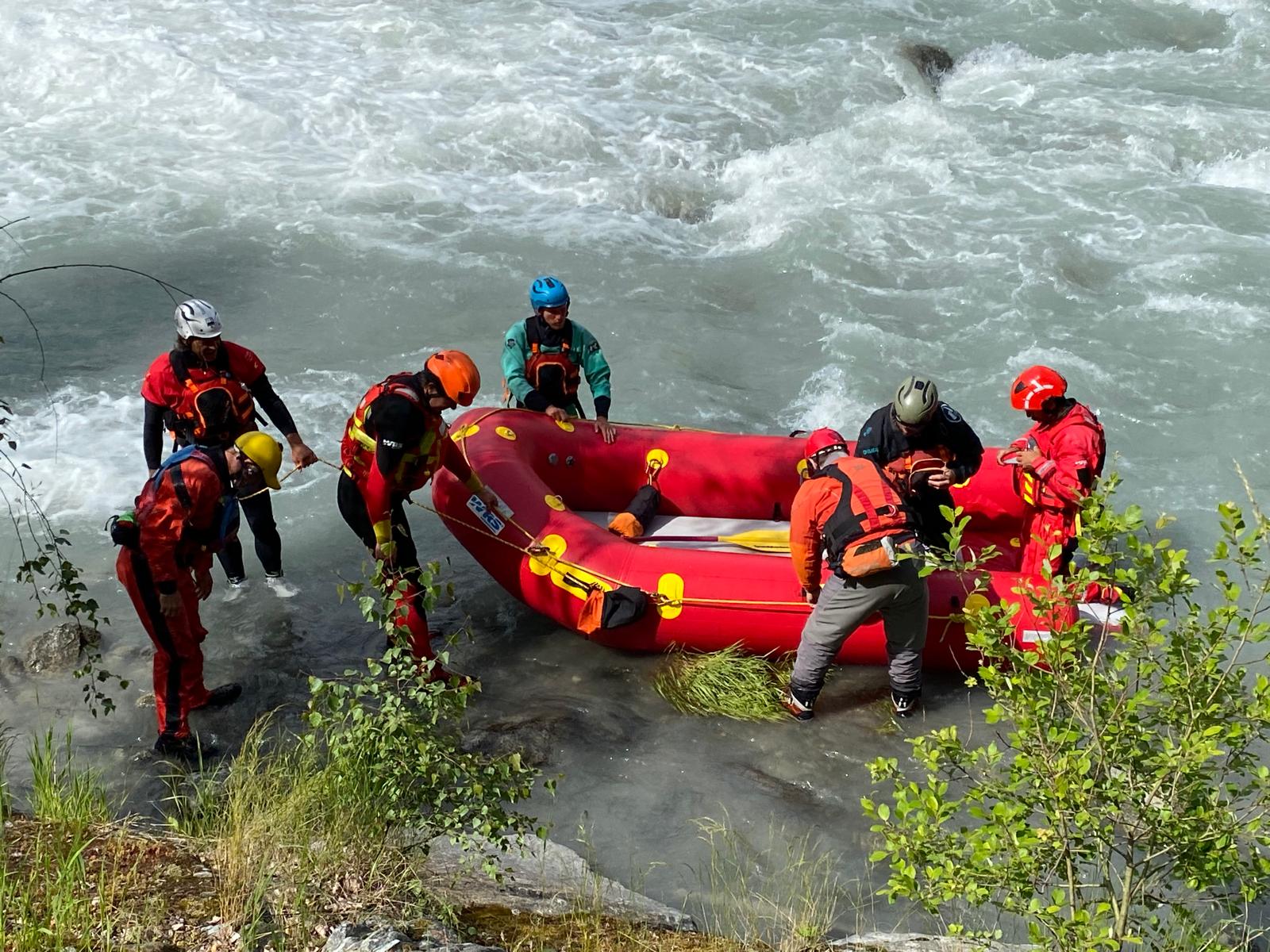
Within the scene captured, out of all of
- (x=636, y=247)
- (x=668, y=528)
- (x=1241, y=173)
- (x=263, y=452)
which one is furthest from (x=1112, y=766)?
(x=1241, y=173)

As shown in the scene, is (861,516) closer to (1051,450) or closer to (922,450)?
(922,450)

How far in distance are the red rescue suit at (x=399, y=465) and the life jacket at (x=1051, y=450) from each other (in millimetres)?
2523

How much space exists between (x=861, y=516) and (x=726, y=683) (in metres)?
1.09

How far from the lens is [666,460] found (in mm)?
6250

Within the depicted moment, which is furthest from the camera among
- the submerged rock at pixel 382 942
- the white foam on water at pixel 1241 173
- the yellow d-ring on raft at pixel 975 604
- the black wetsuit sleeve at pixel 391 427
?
the white foam on water at pixel 1241 173

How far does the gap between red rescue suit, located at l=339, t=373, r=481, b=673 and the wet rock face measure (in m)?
1.39

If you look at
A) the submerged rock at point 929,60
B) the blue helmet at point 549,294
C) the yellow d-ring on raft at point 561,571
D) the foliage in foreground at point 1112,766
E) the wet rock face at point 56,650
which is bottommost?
the wet rock face at point 56,650

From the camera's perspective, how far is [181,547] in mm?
4477

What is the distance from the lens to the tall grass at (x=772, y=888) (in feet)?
11.6

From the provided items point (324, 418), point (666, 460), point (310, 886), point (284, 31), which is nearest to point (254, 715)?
point (310, 886)

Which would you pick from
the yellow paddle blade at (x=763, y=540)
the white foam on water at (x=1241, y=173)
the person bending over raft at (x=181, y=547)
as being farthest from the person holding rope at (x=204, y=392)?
the white foam on water at (x=1241, y=173)

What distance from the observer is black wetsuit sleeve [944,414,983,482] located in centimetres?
517

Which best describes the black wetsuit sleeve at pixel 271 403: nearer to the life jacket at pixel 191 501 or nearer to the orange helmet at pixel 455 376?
the life jacket at pixel 191 501

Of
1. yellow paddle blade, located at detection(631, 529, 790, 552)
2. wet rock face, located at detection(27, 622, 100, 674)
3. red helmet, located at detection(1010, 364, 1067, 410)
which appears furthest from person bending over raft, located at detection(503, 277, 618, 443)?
wet rock face, located at detection(27, 622, 100, 674)
